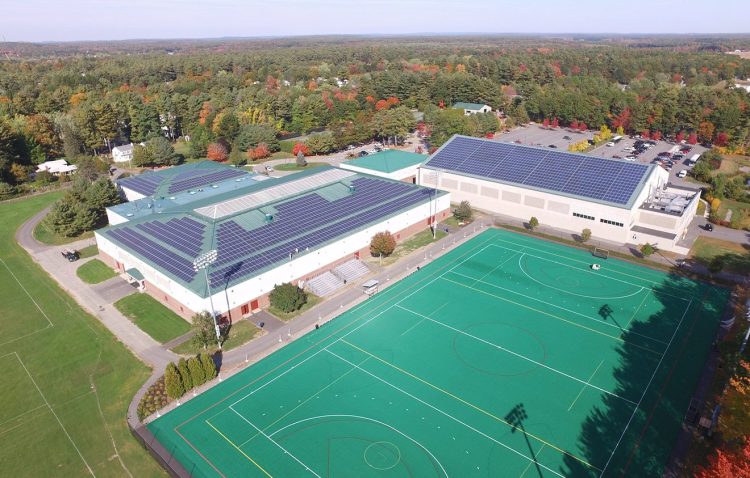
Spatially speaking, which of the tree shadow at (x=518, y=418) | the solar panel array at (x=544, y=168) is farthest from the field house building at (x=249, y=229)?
the tree shadow at (x=518, y=418)

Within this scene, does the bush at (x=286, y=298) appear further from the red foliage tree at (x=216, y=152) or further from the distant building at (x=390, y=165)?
the red foliage tree at (x=216, y=152)

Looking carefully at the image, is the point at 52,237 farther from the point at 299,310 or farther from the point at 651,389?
the point at 651,389

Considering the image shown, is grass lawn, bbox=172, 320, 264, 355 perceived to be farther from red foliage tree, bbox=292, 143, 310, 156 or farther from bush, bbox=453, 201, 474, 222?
red foliage tree, bbox=292, 143, 310, 156

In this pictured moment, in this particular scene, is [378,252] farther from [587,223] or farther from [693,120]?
[693,120]

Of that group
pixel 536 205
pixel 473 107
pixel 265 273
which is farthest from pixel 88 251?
pixel 473 107

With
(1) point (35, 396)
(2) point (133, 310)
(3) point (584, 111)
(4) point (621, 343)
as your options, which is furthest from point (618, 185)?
(3) point (584, 111)
